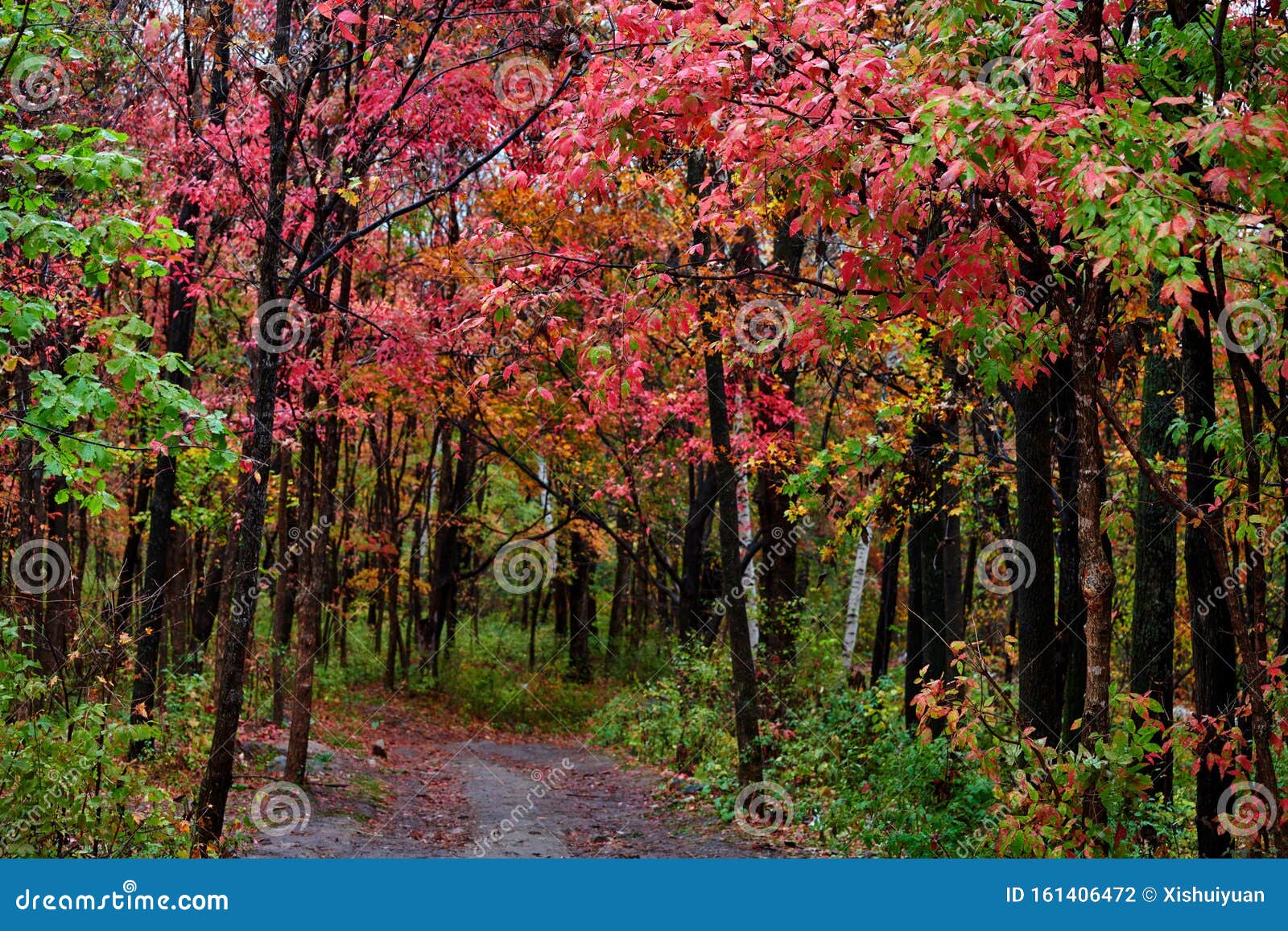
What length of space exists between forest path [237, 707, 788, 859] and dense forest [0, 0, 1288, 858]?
532mm

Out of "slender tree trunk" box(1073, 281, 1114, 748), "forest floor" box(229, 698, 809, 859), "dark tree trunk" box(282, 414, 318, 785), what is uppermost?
"slender tree trunk" box(1073, 281, 1114, 748)

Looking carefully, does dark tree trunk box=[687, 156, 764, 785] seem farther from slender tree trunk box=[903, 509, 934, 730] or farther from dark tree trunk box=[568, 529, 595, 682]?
dark tree trunk box=[568, 529, 595, 682]

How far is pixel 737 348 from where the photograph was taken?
11.3 meters

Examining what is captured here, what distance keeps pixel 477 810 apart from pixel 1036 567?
8592 mm

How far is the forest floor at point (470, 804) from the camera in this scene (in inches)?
399

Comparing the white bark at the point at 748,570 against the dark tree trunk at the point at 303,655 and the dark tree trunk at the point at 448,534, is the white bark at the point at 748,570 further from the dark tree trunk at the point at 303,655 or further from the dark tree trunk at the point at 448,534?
the dark tree trunk at the point at 448,534

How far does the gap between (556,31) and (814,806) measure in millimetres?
8159

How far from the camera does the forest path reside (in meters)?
A: 10.1

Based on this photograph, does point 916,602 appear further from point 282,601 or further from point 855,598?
point 282,601

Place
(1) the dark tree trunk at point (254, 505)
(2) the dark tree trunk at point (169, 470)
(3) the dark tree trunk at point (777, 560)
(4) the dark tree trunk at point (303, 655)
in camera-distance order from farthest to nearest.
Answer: (3) the dark tree trunk at point (777, 560)
(4) the dark tree trunk at point (303, 655)
(2) the dark tree trunk at point (169, 470)
(1) the dark tree trunk at point (254, 505)

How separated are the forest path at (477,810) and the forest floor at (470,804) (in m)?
0.02

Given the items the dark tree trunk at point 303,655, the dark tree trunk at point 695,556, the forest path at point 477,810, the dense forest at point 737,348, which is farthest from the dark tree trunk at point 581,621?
the dark tree trunk at point 303,655

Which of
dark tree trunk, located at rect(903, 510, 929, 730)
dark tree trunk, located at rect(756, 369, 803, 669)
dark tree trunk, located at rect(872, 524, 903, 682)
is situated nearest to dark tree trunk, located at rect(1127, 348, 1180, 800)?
dark tree trunk, located at rect(903, 510, 929, 730)

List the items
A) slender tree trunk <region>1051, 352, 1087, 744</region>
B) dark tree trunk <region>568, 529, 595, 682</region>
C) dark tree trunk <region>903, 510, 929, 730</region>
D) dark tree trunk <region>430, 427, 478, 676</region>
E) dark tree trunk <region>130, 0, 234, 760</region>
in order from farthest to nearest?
dark tree trunk <region>568, 529, 595, 682</region>, dark tree trunk <region>430, 427, 478, 676</region>, dark tree trunk <region>903, 510, 929, 730</region>, dark tree trunk <region>130, 0, 234, 760</region>, slender tree trunk <region>1051, 352, 1087, 744</region>
